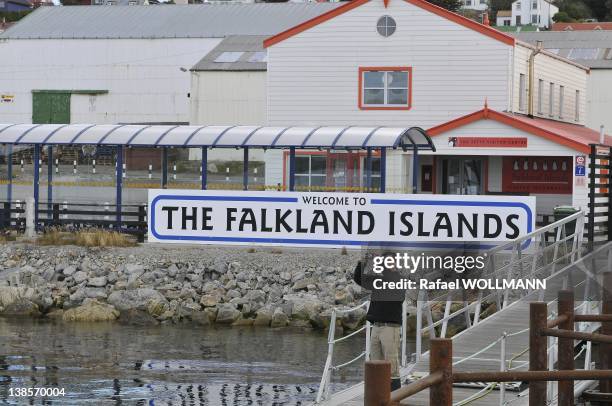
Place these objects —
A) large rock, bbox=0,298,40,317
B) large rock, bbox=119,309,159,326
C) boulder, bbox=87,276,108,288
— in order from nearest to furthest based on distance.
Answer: large rock, bbox=119,309,159,326, large rock, bbox=0,298,40,317, boulder, bbox=87,276,108,288

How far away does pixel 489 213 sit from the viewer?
28484 mm

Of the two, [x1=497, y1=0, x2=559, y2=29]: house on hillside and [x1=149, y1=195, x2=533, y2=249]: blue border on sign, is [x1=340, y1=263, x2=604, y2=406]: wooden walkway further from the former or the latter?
[x1=497, y1=0, x2=559, y2=29]: house on hillside

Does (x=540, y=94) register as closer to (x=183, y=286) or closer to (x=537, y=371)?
(x=183, y=286)

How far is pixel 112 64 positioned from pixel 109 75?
2.37ft

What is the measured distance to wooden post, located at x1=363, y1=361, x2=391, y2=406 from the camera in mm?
9250

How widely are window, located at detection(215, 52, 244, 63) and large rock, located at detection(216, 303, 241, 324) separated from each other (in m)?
27.2

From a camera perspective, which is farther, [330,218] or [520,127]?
[520,127]

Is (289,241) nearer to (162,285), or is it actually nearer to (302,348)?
(162,285)

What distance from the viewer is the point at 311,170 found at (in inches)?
1601

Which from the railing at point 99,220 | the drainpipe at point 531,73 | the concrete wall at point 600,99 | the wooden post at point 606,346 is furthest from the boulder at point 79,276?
the concrete wall at point 600,99

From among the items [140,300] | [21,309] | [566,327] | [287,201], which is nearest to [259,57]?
[287,201]

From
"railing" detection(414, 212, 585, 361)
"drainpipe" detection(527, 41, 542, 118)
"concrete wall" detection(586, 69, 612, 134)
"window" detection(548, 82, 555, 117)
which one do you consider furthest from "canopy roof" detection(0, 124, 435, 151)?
"concrete wall" detection(586, 69, 612, 134)

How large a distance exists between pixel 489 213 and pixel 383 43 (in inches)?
584

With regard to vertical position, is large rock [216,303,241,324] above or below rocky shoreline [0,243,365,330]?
below
